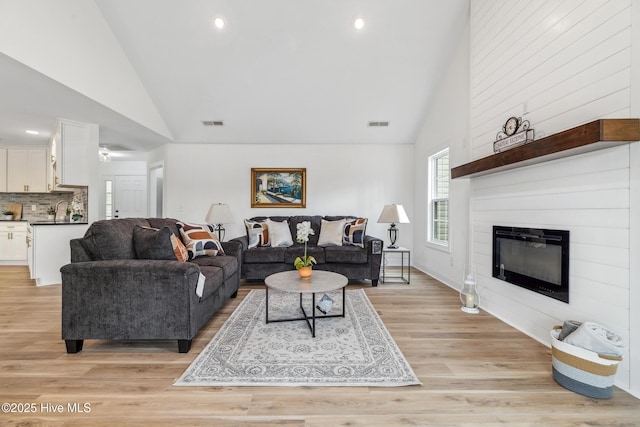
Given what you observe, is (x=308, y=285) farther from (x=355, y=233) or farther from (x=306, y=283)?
(x=355, y=233)

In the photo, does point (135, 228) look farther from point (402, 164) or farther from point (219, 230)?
point (402, 164)

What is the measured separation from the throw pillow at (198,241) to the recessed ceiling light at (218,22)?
247 centimetres

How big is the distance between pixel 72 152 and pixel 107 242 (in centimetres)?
303

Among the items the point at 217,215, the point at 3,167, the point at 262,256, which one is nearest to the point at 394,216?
the point at 262,256

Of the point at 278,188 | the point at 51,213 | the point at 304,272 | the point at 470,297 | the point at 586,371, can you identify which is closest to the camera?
the point at 586,371

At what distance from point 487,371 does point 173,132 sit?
547 cm

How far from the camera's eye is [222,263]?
9.41 feet

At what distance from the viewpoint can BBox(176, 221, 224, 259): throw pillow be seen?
10.0 ft

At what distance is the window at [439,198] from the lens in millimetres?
4234

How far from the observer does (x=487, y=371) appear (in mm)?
1834

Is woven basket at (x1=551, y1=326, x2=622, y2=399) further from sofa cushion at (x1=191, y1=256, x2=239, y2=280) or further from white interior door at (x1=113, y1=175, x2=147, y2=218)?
white interior door at (x1=113, y1=175, x2=147, y2=218)

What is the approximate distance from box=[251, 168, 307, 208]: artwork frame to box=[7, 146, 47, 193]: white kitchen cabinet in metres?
4.15

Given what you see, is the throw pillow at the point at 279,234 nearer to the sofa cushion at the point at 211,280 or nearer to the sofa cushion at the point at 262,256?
the sofa cushion at the point at 262,256

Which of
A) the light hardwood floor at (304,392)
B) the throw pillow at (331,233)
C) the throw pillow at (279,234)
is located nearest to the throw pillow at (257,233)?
the throw pillow at (279,234)
